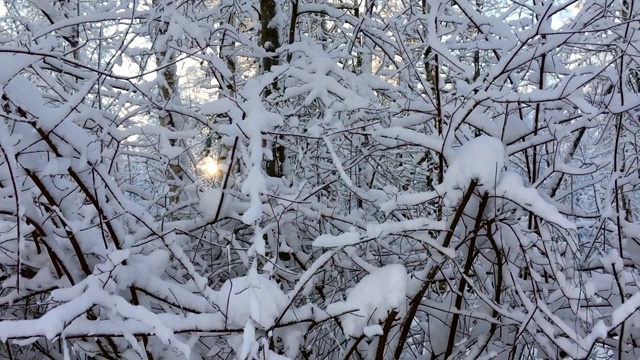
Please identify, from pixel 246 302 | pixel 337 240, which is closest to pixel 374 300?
pixel 337 240

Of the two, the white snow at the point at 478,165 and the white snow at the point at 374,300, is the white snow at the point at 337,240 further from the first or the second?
the white snow at the point at 478,165

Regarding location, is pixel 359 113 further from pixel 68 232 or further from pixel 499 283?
pixel 68 232

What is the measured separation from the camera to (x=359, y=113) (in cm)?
268

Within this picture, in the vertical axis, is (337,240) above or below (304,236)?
below

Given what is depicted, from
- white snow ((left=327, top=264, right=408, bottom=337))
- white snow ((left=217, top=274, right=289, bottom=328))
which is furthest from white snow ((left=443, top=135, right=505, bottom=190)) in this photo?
white snow ((left=217, top=274, right=289, bottom=328))

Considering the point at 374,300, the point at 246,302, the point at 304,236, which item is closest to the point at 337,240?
the point at 374,300

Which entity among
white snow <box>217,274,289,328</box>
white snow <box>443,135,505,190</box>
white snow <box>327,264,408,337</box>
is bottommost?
white snow <box>217,274,289,328</box>

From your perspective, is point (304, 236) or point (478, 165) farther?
point (304, 236)

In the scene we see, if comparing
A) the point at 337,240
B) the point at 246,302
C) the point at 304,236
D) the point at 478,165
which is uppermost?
the point at 304,236

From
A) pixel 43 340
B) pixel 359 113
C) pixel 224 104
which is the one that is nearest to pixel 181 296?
pixel 224 104

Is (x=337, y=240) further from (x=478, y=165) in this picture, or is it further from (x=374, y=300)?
(x=478, y=165)

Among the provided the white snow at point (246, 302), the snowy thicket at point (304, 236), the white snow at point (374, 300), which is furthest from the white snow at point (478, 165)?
the white snow at point (246, 302)

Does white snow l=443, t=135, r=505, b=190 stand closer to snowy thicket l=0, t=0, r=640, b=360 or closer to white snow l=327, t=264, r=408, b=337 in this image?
snowy thicket l=0, t=0, r=640, b=360

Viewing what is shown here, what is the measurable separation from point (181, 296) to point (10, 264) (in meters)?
0.61
